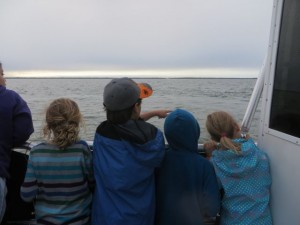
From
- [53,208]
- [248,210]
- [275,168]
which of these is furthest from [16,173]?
[275,168]

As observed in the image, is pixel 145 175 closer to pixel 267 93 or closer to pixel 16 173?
pixel 267 93

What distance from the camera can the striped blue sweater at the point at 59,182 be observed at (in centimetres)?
188

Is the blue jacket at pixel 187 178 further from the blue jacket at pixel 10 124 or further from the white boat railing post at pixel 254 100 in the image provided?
the blue jacket at pixel 10 124

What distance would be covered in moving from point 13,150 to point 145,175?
1.19m

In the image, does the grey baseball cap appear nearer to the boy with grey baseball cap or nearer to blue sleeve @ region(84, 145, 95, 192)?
the boy with grey baseball cap

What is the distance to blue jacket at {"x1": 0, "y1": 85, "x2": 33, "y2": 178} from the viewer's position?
84.5 inches

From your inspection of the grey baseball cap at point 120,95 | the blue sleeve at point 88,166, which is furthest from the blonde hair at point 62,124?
the grey baseball cap at point 120,95

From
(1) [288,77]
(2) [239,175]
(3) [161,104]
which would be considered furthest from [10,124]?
(3) [161,104]

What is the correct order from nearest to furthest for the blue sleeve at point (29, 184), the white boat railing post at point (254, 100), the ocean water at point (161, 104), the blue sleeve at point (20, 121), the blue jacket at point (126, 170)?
the blue jacket at point (126, 170) < the blue sleeve at point (29, 184) < the blue sleeve at point (20, 121) < the white boat railing post at point (254, 100) < the ocean water at point (161, 104)

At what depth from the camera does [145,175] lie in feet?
6.01

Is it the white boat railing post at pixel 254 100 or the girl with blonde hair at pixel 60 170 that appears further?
the white boat railing post at pixel 254 100

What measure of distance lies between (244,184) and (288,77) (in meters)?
0.71

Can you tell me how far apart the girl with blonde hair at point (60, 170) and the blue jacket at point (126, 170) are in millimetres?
124

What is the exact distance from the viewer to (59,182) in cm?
190
